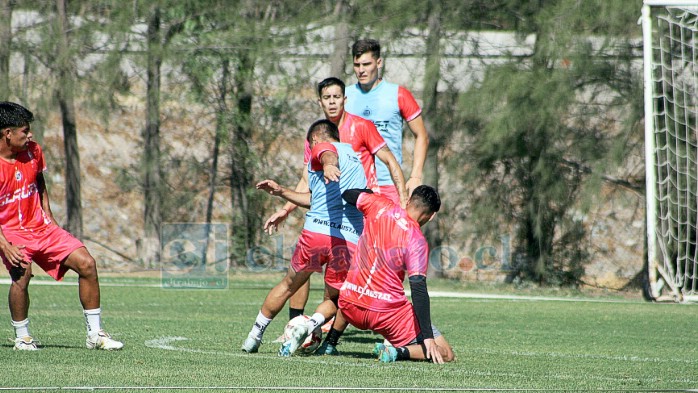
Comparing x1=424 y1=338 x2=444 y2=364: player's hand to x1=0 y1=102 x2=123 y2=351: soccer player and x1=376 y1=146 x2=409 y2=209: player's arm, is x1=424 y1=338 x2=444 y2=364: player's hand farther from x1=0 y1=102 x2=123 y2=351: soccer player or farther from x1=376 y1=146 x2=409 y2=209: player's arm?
x1=0 y1=102 x2=123 y2=351: soccer player

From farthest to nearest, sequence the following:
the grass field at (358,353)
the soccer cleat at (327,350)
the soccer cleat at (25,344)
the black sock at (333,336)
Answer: the black sock at (333,336)
the soccer cleat at (327,350)
the soccer cleat at (25,344)
the grass field at (358,353)

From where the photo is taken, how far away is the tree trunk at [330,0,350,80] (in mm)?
14406

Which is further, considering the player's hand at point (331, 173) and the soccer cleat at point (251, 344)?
the soccer cleat at point (251, 344)

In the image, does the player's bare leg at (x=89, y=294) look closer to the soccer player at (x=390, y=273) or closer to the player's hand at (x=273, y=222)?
the player's hand at (x=273, y=222)

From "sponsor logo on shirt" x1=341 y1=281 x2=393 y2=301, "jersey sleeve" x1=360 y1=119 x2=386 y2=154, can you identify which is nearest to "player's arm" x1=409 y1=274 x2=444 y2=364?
"sponsor logo on shirt" x1=341 y1=281 x2=393 y2=301

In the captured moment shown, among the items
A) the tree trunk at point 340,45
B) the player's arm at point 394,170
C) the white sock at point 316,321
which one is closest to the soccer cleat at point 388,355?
the white sock at point 316,321

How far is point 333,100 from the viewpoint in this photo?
269 inches

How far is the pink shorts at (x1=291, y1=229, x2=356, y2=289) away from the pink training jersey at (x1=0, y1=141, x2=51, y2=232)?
1650mm

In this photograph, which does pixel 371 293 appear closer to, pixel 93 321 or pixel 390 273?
pixel 390 273

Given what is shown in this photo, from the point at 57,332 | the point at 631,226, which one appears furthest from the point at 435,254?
the point at 57,332

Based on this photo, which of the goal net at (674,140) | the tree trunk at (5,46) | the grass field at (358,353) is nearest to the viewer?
the grass field at (358,353)

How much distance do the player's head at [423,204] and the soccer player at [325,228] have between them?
525 millimetres

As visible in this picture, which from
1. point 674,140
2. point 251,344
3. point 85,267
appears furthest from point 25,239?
point 674,140

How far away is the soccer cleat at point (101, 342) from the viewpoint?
6.04 metres
